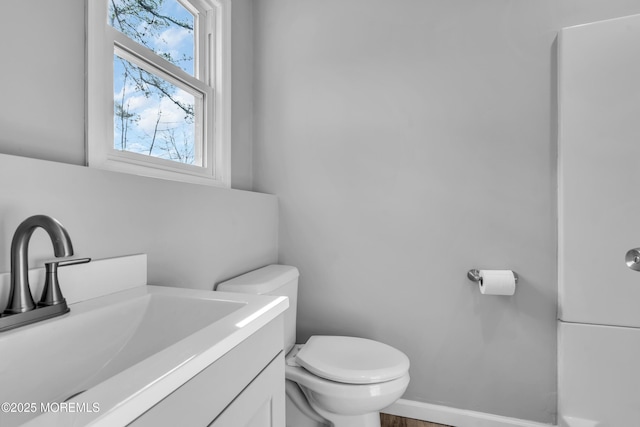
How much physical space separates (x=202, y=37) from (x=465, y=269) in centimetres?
169

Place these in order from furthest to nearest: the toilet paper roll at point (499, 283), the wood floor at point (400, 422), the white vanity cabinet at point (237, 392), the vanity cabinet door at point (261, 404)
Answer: the wood floor at point (400, 422) < the toilet paper roll at point (499, 283) < the vanity cabinet door at point (261, 404) < the white vanity cabinet at point (237, 392)

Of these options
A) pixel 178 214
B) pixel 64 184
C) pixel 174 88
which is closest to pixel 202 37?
pixel 174 88

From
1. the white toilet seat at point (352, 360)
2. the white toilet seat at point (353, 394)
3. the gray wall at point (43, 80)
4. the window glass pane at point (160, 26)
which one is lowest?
the white toilet seat at point (353, 394)

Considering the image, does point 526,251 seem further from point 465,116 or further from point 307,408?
point 307,408

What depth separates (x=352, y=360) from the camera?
1297mm

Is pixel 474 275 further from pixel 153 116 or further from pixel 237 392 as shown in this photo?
pixel 153 116

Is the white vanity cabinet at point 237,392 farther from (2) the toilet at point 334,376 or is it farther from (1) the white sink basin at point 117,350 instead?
(2) the toilet at point 334,376

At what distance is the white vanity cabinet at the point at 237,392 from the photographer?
0.46m

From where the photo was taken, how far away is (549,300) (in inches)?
54.8

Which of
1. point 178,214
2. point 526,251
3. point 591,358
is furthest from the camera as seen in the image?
point 526,251

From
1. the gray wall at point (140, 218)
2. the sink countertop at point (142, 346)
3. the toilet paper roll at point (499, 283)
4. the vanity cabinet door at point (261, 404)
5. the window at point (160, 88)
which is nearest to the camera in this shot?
the sink countertop at point (142, 346)

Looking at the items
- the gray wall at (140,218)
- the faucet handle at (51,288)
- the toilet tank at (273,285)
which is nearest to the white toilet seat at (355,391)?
the toilet tank at (273,285)

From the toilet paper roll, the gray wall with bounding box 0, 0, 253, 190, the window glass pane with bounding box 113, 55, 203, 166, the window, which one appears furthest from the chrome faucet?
the toilet paper roll

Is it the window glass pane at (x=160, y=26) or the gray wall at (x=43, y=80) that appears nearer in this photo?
the gray wall at (x=43, y=80)
